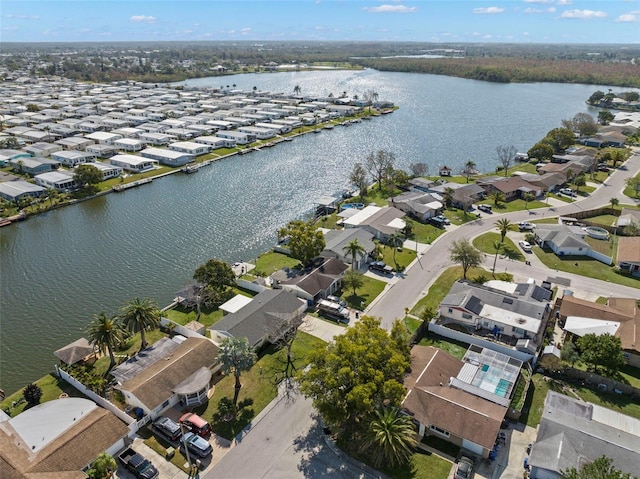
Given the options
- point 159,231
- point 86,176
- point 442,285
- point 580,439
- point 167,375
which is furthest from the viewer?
point 86,176

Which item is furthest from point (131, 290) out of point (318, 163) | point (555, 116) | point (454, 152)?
point (555, 116)

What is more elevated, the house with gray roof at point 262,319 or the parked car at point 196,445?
the house with gray roof at point 262,319

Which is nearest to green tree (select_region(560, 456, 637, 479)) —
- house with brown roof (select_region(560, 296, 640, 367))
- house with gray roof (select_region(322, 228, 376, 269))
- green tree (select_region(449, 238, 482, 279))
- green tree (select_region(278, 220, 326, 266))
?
house with brown roof (select_region(560, 296, 640, 367))

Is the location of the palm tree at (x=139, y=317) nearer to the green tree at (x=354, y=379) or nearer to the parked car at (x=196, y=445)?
the parked car at (x=196, y=445)

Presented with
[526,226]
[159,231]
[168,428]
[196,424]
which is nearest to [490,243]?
[526,226]

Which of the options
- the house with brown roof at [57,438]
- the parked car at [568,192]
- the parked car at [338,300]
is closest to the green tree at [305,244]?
the parked car at [338,300]

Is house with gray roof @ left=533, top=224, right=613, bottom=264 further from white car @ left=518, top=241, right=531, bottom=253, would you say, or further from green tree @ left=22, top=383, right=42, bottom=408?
green tree @ left=22, top=383, right=42, bottom=408

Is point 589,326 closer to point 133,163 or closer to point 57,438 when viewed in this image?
point 57,438
